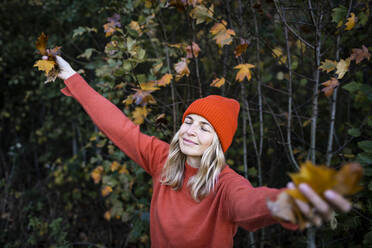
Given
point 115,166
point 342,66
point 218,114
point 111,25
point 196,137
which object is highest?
point 111,25

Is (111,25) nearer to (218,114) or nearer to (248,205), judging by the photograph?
(218,114)

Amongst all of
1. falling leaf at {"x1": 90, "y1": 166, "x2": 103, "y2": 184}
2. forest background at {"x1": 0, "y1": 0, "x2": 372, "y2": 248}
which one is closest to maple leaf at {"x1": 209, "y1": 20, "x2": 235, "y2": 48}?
forest background at {"x1": 0, "y1": 0, "x2": 372, "y2": 248}

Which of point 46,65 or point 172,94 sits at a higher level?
point 46,65

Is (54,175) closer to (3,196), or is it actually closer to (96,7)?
(3,196)

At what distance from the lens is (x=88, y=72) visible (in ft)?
10.5

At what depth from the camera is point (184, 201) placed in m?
1.45

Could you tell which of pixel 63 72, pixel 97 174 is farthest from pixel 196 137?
pixel 97 174

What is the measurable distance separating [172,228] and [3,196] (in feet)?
9.24

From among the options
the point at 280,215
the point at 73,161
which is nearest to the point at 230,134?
the point at 280,215

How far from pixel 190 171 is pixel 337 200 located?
922 mm

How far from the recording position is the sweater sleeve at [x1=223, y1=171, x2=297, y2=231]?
96 cm

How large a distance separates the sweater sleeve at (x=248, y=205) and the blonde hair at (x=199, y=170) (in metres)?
0.13

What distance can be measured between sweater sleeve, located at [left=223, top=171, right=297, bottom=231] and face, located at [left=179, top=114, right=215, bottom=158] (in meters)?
0.25

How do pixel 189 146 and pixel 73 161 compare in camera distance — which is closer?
pixel 189 146
